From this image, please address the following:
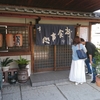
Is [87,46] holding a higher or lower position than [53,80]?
higher

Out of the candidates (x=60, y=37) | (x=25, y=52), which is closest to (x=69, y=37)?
(x=60, y=37)

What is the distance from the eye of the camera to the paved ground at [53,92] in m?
3.65

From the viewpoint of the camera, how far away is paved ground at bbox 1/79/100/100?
144 inches

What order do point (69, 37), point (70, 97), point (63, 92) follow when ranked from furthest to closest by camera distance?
1. point (69, 37)
2. point (63, 92)
3. point (70, 97)

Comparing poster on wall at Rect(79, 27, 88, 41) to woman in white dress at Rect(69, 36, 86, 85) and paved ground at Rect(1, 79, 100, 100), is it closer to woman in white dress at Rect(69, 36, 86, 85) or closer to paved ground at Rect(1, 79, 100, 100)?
woman in white dress at Rect(69, 36, 86, 85)

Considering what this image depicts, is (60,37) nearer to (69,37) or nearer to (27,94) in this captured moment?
(69,37)

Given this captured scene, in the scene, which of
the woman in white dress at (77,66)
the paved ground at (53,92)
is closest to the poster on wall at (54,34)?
the woman in white dress at (77,66)

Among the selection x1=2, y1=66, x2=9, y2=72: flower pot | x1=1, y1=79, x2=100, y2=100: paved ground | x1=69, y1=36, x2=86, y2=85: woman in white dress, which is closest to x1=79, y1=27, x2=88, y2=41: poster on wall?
x1=69, y1=36, x2=86, y2=85: woman in white dress

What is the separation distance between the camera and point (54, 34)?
545cm

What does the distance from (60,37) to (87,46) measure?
1.44 meters

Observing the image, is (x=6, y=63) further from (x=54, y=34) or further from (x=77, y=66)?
(x=77, y=66)

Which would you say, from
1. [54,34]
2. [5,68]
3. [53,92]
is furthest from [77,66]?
[5,68]

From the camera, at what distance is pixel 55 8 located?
18.8 ft

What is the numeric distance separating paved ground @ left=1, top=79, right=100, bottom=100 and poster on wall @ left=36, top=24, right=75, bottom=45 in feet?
6.61
